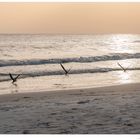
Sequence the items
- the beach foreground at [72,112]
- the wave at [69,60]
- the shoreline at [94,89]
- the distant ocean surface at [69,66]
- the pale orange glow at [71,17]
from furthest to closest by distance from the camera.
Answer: the wave at [69,60] < the distant ocean surface at [69,66] < the shoreline at [94,89] < the beach foreground at [72,112] < the pale orange glow at [71,17]

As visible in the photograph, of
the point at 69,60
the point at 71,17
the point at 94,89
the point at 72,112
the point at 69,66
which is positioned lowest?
the point at 72,112

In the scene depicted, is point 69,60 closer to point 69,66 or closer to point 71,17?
point 69,66

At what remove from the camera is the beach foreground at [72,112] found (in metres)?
2.06

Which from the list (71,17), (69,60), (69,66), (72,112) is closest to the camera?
(71,17)

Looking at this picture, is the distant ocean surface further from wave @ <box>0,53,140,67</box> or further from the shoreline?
the shoreline

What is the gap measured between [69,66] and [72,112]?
120 inches

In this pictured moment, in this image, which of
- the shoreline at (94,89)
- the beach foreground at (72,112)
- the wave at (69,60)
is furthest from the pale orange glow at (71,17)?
the wave at (69,60)

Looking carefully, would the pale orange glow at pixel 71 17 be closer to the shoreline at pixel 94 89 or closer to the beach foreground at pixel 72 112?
the beach foreground at pixel 72 112

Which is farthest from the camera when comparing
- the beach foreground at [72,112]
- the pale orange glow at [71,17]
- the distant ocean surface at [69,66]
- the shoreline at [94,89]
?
the distant ocean surface at [69,66]

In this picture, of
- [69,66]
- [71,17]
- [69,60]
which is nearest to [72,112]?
[71,17]

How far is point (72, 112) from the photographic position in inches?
96.9

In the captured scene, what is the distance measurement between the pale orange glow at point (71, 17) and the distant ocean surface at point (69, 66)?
78 cm

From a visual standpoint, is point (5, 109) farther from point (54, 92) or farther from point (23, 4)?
point (23, 4)

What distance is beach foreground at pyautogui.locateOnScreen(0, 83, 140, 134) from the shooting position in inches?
81.2
